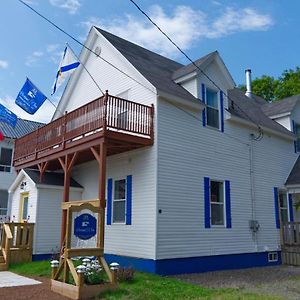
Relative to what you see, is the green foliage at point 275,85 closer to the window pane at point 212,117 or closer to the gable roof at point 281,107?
the gable roof at point 281,107

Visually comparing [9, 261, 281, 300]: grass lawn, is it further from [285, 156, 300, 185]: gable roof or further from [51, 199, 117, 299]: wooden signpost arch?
[285, 156, 300, 185]: gable roof

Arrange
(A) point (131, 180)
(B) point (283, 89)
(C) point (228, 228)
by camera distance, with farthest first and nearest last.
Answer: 1. (B) point (283, 89)
2. (C) point (228, 228)
3. (A) point (131, 180)

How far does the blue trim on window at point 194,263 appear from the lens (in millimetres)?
11742

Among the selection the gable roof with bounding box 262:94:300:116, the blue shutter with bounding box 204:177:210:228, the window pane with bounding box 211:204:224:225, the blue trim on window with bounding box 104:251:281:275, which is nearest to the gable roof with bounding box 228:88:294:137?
the gable roof with bounding box 262:94:300:116

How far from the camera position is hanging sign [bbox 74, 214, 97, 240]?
931cm

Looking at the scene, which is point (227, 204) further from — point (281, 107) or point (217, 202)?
point (281, 107)

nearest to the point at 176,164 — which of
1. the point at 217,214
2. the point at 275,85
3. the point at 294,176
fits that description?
the point at 217,214

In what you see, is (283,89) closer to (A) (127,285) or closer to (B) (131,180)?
(B) (131,180)

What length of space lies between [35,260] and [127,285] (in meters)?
6.37

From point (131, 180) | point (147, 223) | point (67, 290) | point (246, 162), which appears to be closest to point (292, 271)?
point (246, 162)

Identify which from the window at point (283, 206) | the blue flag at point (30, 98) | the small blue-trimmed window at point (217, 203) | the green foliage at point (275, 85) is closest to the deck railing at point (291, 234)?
the window at point (283, 206)

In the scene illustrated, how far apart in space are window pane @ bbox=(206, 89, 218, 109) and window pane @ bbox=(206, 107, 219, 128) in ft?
0.72

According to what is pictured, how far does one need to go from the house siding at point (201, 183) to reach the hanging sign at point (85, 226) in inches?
116

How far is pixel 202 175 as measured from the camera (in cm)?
1366
